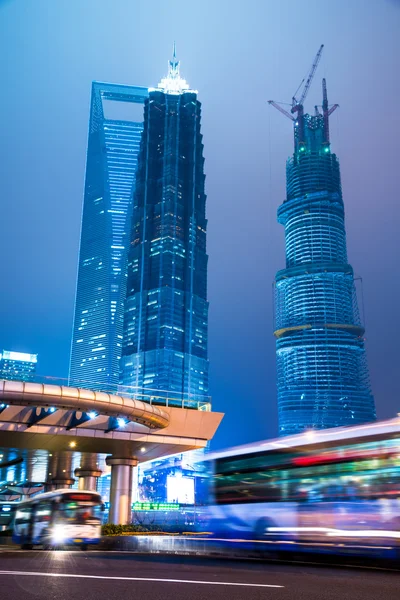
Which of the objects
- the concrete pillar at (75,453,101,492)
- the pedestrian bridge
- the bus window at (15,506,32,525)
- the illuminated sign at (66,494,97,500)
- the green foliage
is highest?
the pedestrian bridge

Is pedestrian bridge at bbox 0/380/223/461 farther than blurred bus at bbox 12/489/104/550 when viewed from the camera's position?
Yes

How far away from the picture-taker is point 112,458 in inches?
1672

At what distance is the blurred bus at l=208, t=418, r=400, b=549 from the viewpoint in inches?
538

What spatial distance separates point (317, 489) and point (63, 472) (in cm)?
4728

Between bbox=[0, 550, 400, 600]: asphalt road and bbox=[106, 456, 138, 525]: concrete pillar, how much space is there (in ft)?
90.9

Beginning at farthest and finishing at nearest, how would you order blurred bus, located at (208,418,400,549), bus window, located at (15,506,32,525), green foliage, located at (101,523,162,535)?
green foliage, located at (101,523,162,535) < bus window, located at (15,506,32,525) < blurred bus, located at (208,418,400,549)

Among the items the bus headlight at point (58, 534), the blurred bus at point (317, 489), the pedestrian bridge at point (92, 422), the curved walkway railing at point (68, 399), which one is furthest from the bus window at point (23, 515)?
the blurred bus at point (317, 489)

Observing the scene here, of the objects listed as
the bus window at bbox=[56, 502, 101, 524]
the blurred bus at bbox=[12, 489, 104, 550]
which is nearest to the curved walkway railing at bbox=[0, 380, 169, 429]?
the blurred bus at bbox=[12, 489, 104, 550]

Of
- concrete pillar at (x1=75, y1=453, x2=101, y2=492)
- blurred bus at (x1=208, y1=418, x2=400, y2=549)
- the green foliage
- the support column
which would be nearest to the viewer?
blurred bus at (x1=208, y1=418, x2=400, y2=549)

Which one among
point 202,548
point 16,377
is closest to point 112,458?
point 16,377

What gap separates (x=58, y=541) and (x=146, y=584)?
17.0 m

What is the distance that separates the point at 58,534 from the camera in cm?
2519

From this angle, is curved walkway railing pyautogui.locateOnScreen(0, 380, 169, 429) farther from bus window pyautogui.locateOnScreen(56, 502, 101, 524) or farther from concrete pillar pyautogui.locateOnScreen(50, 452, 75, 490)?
concrete pillar pyautogui.locateOnScreen(50, 452, 75, 490)

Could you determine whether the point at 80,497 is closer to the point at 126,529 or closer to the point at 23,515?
the point at 23,515
